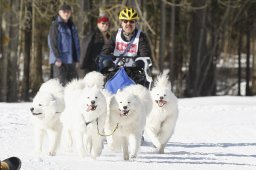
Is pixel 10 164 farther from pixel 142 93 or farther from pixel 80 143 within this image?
pixel 142 93

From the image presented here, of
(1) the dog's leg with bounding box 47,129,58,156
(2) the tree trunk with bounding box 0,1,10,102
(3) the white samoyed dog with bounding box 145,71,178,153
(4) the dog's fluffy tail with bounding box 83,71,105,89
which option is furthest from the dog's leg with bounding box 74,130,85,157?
(2) the tree trunk with bounding box 0,1,10,102

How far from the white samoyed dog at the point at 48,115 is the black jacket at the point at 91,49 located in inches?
83.5

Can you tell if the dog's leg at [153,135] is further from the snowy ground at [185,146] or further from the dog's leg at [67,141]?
the dog's leg at [67,141]

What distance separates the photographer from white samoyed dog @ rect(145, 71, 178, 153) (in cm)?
853

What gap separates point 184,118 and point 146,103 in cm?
583

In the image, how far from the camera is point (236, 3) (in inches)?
1056

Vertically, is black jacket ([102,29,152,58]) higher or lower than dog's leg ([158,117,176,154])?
higher

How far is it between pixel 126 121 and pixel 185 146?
2.15 metres

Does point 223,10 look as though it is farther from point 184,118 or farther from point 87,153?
point 87,153

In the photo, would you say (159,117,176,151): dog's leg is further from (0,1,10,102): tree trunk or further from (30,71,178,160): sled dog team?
(0,1,10,102): tree trunk

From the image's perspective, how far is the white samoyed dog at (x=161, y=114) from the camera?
28.0 feet

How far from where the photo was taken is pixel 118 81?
28.2 ft

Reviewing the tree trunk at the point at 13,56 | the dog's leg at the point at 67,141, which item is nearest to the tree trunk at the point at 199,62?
the tree trunk at the point at 13,56

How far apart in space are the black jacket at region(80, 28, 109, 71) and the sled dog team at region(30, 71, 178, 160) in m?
1.96
